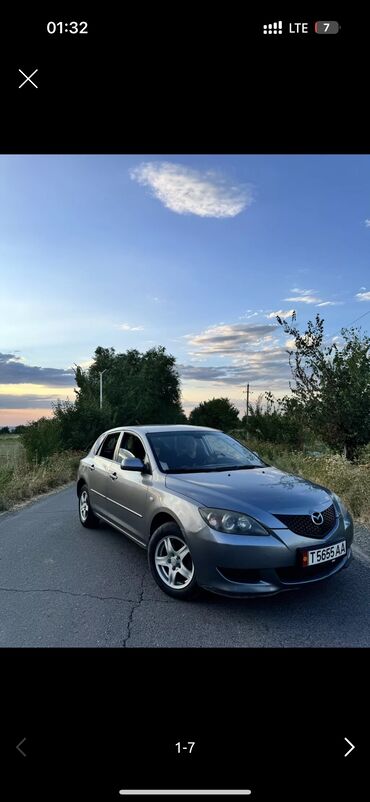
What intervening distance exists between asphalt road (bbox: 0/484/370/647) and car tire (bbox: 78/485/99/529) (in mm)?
1180

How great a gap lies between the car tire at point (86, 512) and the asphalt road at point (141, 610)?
1.18 meters

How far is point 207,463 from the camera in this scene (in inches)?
179

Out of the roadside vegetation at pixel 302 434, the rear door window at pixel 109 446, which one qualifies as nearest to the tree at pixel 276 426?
the roadside vegetation at pixel 302 434

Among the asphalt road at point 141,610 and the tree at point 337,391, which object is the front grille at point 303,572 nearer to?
the asphalt road at point 141,610

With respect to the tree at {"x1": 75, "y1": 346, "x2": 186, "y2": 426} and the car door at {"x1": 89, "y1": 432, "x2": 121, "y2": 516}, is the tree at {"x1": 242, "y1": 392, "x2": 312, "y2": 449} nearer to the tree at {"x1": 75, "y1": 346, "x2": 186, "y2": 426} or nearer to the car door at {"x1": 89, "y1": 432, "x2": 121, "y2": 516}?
the car door at {"x1": 89, "y1": 432, "x2": 121, "y2": 516}

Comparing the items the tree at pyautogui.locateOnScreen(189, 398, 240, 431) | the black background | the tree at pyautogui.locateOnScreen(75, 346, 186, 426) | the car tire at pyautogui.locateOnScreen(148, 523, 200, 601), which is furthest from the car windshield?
the tree at pyautogui.locateOnScreen(189, 398, 240, 431)

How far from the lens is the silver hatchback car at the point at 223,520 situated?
10.2 feet

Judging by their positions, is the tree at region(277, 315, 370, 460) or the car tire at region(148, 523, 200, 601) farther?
the tree at region(277, 315, 370, 460)
